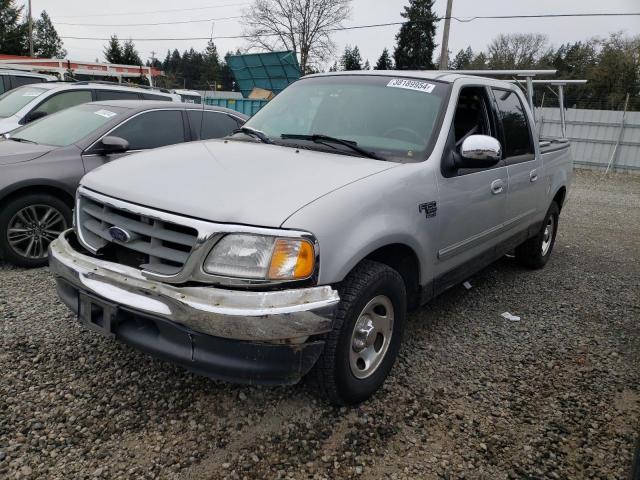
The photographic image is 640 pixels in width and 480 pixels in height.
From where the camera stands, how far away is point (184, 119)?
18.8ft

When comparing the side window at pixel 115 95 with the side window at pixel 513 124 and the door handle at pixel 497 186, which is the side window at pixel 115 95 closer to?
the side window at pixel 513 124

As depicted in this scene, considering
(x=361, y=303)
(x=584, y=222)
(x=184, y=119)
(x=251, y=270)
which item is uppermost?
(x=184, y=119)

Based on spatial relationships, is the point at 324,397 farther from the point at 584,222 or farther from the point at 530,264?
the point at 584,222

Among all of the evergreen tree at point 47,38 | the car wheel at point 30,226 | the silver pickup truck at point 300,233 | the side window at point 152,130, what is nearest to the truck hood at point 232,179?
the silver pickup truck at point 300,233

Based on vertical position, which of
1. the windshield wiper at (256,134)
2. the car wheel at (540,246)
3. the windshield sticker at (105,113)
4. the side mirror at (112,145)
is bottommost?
the car wheel at (540,246)

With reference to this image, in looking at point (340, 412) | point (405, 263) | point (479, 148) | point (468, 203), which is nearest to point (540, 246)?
point (468, 203)

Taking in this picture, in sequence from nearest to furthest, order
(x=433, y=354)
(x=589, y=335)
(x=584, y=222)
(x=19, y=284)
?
(x=433, y=354), (x=589, y=335), (x=19, y=284), (x=584, y=222)

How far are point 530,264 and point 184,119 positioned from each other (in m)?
4.37

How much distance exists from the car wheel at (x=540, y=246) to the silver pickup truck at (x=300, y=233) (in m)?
1.73

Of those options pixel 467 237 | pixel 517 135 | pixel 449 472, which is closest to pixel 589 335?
pixel 467 237

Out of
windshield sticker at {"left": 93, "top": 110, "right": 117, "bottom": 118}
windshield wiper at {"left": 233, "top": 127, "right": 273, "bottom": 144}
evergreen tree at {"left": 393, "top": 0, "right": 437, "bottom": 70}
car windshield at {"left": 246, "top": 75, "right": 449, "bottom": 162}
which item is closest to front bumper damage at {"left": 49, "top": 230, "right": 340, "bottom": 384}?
car windshield at {"left": 246, "top": 75, "right": 449, "bottom": 162}

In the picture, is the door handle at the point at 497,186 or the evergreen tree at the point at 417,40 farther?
the evergreen tree at the point at 417,40

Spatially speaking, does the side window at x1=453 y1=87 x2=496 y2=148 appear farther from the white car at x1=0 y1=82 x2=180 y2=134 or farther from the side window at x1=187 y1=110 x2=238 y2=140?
the white car at x1=0 y1=82 x2=180 y2=134

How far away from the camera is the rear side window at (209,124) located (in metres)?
5.82
